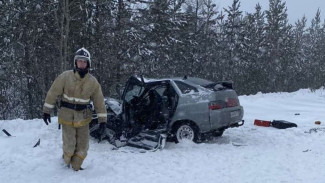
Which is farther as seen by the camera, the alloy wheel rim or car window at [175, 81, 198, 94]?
car window at [175, 81, 198, 94]

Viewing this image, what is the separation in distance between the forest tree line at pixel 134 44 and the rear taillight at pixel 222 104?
6478 millimetres

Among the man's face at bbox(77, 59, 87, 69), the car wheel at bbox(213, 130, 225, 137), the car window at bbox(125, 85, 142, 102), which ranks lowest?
the car wheel at bbox(213, 130, 225, 137)

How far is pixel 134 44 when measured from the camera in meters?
21.6

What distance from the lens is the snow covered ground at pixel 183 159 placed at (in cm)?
594

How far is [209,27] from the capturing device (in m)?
37.3

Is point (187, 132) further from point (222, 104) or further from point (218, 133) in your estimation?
point (218, 133)

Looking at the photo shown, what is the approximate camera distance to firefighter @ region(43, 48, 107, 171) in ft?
19.7

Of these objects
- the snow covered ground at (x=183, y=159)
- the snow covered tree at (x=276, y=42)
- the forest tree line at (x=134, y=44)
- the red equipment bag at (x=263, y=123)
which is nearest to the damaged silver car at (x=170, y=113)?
the snow covered ground at (x=183, y=159)

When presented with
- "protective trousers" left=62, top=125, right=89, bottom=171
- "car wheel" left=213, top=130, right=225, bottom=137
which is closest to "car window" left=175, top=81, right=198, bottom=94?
"car wheel" left=213, top=130, right=225, bottom=137

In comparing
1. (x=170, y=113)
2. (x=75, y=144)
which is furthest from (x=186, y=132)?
(x=75, y=144)

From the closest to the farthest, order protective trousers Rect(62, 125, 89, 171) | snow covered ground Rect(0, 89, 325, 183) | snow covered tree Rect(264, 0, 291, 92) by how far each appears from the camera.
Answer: snow covered ground Rect(0, 89, 325, 183) → protective trousers Rect(62, 125, 89, 171) → snow covered tree Rect(264, 0, 291, 92)

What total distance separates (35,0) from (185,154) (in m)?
12.6

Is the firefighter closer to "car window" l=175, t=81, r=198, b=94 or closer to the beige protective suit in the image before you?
the beige protective suit

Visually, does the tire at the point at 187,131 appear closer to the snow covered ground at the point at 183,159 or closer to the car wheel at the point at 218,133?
the snow covered ground at the point at 183,159
